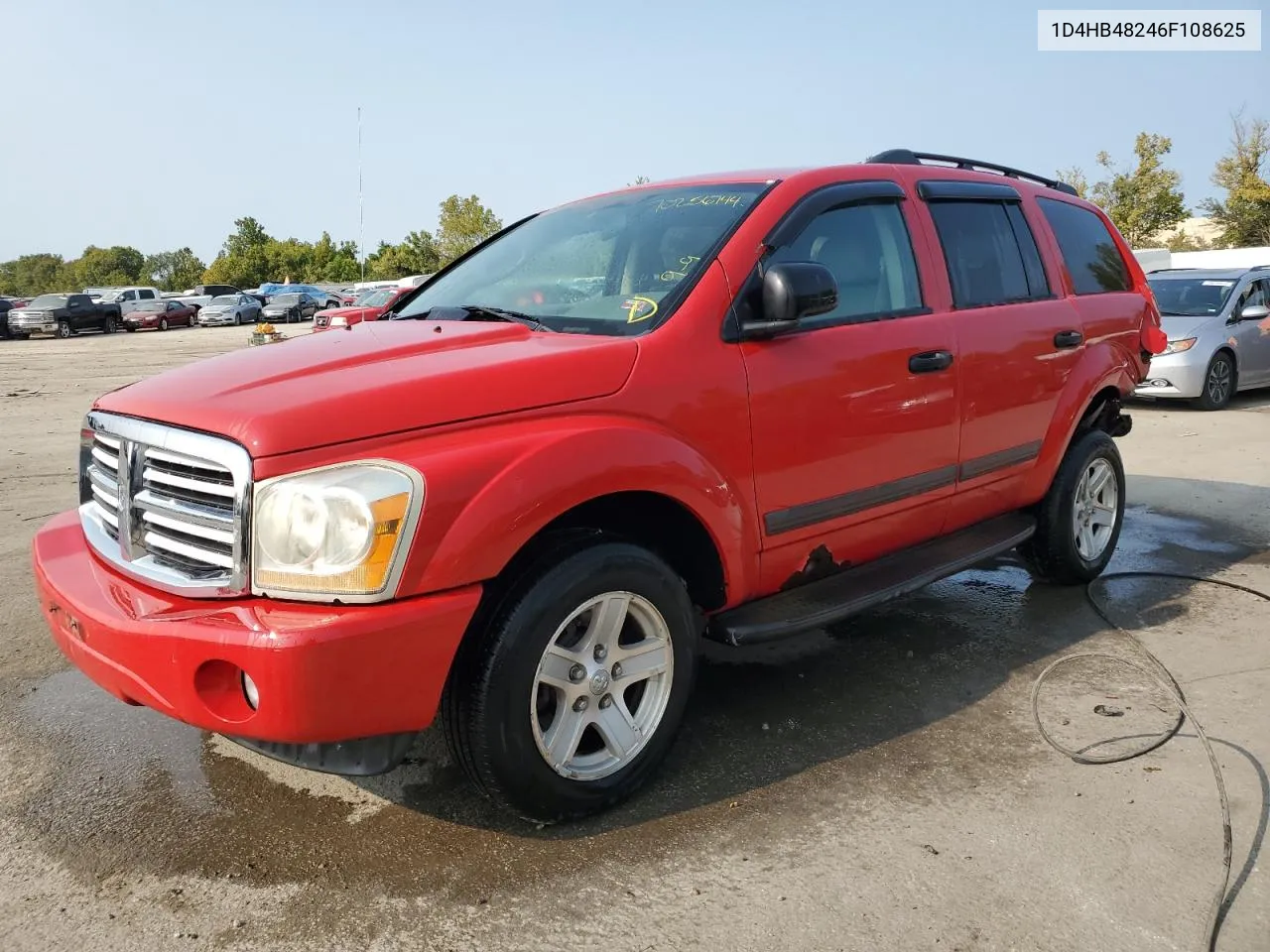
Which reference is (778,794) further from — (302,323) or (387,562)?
(302,323)

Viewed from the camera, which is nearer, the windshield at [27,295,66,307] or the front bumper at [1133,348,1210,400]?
the front bumper at [1133,348,1210,400]

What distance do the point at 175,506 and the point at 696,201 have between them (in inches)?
80.2

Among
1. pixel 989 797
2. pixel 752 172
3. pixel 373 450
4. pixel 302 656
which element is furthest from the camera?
pixel 752 172

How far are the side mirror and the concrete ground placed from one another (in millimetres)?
1383

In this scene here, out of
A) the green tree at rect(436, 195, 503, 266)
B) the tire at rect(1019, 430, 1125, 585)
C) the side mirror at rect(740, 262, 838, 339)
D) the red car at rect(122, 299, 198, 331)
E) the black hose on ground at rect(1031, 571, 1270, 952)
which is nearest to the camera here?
the black hose on ground at rect(1031, 571, 1270, 952)

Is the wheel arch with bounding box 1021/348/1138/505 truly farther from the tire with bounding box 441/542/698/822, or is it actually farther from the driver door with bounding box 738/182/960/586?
the tire with bounding box 441/542/698/822

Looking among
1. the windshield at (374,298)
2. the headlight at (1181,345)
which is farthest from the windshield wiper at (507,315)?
the windshield at (374,298)

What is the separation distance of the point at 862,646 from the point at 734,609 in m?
1.19

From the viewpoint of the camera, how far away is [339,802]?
2.94m

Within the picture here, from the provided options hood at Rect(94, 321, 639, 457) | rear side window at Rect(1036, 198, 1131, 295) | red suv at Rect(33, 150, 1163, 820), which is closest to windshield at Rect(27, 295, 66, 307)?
red suv at Rect(33, 150, 1163, 820)

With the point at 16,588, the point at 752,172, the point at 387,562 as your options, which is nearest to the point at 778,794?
the point at 387,562

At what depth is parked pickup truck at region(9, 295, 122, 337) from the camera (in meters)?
33.4

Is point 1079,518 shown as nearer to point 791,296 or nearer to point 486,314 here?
point 791,296

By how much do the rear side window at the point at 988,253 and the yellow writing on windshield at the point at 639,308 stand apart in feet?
4.93
